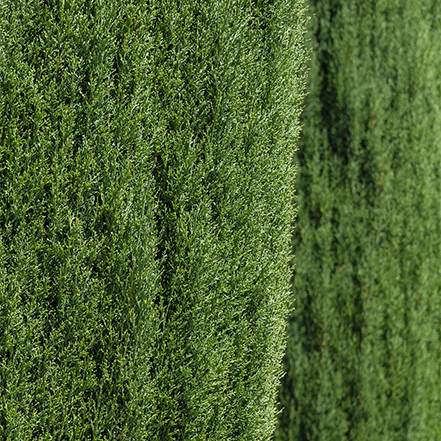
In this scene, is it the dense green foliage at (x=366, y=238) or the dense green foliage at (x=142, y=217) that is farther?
the dense green foliage at (x=366, y=238)

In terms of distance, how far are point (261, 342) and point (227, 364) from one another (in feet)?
0.86

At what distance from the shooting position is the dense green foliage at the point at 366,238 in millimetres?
4910

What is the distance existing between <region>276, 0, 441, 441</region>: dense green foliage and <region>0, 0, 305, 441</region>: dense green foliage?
188 centimetres

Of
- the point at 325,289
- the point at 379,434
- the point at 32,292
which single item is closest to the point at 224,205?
the point at 32,292

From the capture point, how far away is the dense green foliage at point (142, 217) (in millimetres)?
2514

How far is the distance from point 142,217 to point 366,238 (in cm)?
282

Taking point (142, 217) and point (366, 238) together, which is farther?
point (366, 238)

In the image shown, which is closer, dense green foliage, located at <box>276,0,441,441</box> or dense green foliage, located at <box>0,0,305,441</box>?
dense green foliage, located at <box>0,0,305,441</box>

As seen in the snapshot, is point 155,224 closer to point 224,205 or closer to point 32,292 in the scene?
point 224,205

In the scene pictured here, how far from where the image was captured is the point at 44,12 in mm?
2582

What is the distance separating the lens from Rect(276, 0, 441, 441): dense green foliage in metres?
4.91

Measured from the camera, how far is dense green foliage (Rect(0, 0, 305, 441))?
8.25ft

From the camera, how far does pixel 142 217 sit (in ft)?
8.89

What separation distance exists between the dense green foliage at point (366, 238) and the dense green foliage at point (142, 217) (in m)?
1.88
